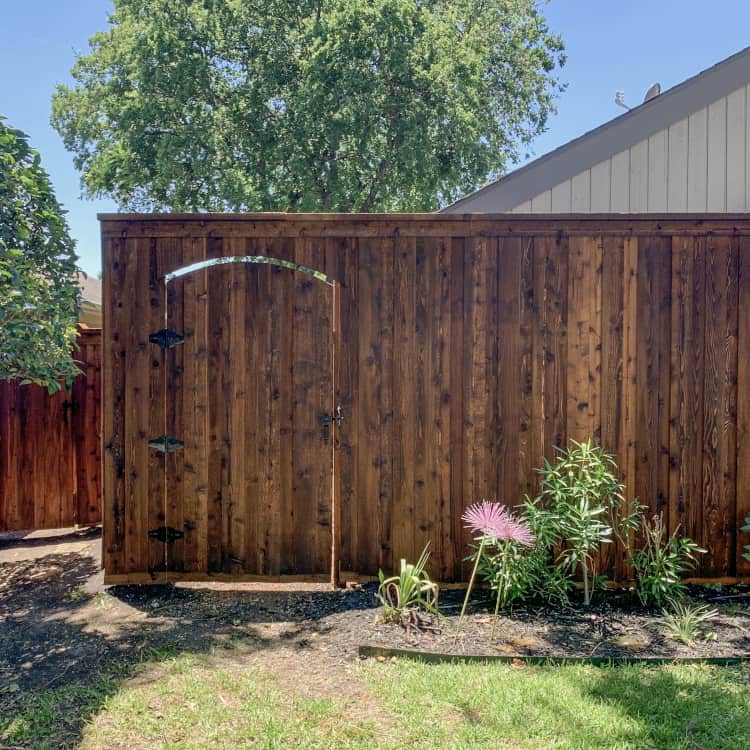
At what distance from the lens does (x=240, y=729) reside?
2043 mm

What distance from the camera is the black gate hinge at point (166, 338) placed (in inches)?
136

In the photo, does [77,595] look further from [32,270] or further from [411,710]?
[411,710]

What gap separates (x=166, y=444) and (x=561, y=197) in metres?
3.36

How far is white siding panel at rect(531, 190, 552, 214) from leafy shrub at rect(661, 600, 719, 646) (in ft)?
9.45

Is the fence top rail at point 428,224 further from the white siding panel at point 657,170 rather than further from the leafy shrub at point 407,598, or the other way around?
the leafy shrub at point 407,598

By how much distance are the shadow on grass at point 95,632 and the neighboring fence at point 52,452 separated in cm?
100

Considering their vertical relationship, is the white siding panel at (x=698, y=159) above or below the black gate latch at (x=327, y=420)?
above

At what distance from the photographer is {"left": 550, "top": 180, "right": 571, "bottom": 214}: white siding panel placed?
4539 mm

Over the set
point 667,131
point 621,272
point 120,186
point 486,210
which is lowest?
point 621,272

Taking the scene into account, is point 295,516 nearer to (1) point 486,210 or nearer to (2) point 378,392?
(2) point 378,392

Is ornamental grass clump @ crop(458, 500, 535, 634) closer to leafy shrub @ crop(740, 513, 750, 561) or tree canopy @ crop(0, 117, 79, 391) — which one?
leafy shrub @ crop(740, 513, 750, 561)

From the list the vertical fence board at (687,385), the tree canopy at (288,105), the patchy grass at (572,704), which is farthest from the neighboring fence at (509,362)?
the tree canopy at (288,105)

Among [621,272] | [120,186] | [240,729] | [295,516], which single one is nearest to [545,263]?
[621,272]

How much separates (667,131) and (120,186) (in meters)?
12.6
